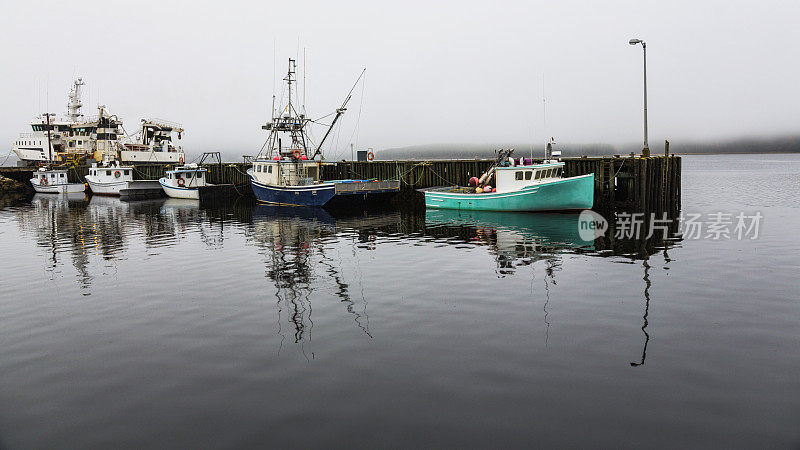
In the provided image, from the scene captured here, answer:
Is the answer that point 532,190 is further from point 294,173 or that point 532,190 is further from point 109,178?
point 109,178

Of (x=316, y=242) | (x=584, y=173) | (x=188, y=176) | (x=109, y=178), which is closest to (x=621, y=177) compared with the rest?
(x=584, y=173)

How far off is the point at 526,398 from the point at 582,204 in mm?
27118

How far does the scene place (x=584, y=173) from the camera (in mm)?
38281

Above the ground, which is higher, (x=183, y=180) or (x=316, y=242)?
(x=183, y=180)

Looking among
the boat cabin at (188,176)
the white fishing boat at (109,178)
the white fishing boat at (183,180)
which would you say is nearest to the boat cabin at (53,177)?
the white fishing boat at (109,178)

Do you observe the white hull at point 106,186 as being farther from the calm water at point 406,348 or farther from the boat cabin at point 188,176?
the calm water at point 406,348

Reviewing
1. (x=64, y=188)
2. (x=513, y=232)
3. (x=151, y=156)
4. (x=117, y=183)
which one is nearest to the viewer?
(x=513, y=232)

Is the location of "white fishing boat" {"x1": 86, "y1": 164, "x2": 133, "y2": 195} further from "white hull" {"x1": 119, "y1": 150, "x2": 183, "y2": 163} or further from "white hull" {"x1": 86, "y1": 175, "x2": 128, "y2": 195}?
"white hull" {"x1": 119, "y1": 150, "x2": 183, "y2": 163}

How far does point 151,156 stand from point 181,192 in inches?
1312

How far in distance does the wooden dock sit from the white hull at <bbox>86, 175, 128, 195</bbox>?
1005cm

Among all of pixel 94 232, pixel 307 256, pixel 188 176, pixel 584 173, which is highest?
pixel 188 176

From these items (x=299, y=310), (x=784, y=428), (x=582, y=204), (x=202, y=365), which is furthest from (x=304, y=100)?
(x=784, y=428)

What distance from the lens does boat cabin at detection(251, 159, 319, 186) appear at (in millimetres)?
45375

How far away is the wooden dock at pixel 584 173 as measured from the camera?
33125 mm
